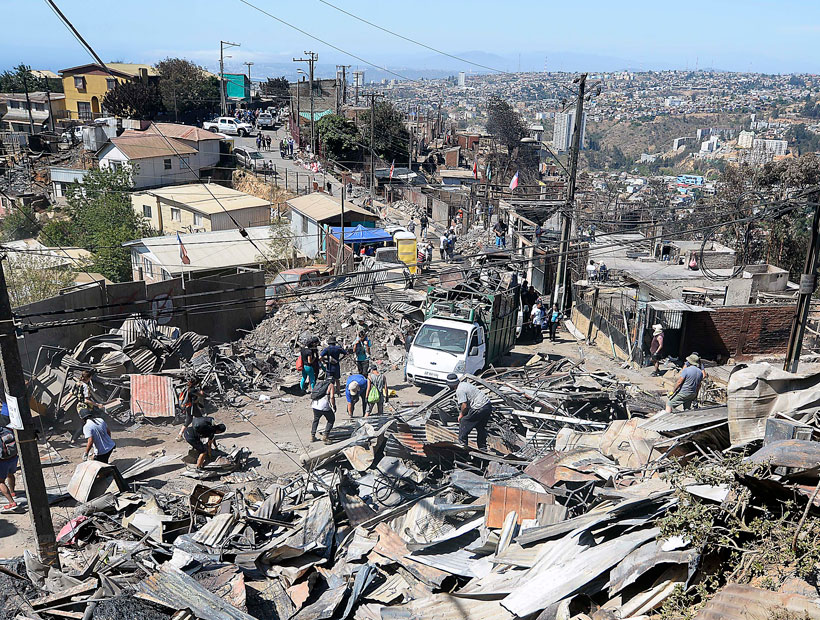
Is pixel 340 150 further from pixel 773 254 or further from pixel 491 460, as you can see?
pixel 491 460

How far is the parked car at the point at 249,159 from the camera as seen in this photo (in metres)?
49.0

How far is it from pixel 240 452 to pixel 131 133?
4556 centimetres

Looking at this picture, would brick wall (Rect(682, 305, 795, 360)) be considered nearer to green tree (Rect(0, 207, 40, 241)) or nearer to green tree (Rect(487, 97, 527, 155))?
green tree (Rect(0, 207, 40, 241))

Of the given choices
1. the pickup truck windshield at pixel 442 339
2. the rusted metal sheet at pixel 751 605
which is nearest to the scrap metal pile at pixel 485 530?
the rusted metal sheet at pixel 751 605

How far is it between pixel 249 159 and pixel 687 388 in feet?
145

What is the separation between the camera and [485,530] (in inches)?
298

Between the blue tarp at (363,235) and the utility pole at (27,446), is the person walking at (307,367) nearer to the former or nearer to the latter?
the utility pole at (27,446)

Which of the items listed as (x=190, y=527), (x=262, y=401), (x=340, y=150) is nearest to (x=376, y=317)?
(x=262, y=401)

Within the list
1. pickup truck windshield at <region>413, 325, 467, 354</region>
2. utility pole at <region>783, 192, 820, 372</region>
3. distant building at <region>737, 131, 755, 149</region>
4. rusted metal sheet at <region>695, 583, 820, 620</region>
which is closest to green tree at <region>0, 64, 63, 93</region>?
pickup truck windshield at <region>413, 325, 467, 354</region>

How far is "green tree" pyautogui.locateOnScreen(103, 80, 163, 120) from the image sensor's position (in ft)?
205


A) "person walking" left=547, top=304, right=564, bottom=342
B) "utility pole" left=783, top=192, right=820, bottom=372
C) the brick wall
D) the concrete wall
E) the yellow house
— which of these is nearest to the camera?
"utility pole" left=783, top=192, right=820, bottom=372

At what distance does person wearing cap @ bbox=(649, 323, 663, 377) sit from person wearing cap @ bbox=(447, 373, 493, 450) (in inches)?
293

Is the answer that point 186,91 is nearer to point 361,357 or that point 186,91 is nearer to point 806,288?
point 361,357

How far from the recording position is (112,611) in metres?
6.38
